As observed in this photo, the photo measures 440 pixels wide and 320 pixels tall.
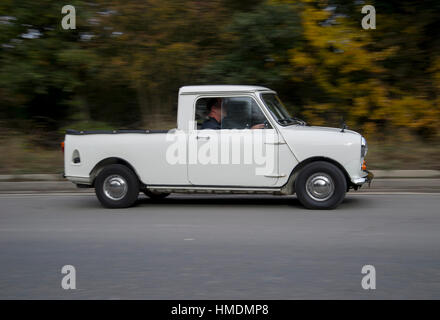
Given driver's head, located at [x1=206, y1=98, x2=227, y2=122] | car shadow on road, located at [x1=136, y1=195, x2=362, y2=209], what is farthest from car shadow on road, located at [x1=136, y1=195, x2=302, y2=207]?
driver's head, located at [x1=206, y1=98, x2=227, y2=122]

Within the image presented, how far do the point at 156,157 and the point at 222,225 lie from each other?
180 centimetres

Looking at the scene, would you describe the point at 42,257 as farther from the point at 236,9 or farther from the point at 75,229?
the point at 236,9

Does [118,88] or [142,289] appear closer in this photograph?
[142,289]

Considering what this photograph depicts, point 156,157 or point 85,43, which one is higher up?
point 85,43

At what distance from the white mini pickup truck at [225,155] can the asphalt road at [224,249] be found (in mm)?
385

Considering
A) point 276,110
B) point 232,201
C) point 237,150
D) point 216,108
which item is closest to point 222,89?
point 216,108

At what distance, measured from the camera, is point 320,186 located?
8328 millimetres

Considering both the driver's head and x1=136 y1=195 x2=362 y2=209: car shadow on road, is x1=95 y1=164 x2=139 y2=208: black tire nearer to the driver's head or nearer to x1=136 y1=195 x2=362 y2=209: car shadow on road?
x1=136 y1=195 x2=362 y2=209: car shadow on road

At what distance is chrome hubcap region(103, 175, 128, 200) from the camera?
8898 mm

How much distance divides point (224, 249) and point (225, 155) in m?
2.41

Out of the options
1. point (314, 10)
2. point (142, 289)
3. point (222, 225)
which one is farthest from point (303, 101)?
point (142, 289)

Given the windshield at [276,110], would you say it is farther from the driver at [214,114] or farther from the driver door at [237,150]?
the driver at [214,114]

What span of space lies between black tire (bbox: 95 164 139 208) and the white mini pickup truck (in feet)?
0.05

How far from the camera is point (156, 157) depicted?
343 inches
